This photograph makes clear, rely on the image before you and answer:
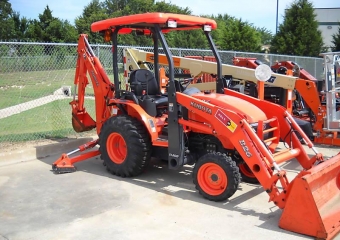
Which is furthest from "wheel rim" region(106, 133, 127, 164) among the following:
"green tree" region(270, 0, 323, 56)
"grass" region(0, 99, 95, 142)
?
"green tree" region(270, 0, 323, 56)

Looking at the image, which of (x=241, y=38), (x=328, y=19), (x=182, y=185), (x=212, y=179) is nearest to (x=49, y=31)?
(x=241, y=38)

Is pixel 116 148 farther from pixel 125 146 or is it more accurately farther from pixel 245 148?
pixel 245 148

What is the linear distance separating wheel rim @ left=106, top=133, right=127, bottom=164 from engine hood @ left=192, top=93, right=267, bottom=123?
1430mm

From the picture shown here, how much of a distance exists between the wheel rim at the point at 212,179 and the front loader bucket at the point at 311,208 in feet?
3.09

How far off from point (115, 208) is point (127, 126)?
1429 mm

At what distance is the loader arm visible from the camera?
6984mm

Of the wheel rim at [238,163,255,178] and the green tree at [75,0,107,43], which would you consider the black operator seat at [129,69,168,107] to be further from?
the green tree at [75,0,107,43]

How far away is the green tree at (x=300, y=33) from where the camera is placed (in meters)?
26.2

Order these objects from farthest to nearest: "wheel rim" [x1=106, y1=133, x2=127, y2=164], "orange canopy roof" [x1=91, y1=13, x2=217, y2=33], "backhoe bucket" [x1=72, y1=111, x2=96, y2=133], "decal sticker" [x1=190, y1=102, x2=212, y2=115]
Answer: "backhoe bucket" [x1=72, y1=111, x2=96, y2=133] < "wheel rim" [x1=106, y1=133, x2=127, y2=164] < "orange canopy roof" [x1=91, y1=13, x2=217, y2=33] < "decal sticker" [x1=190, y1=102, x2=212, y2=115]

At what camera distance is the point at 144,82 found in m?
6.59

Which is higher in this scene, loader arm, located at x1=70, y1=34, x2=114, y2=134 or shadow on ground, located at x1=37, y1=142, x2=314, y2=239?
loader arm, located at x1=70, y1=34, x2=114, y2=134

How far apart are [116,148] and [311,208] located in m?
3.30

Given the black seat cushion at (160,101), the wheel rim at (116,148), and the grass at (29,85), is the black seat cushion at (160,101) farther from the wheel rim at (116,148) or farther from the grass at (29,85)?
the grass at (29,85)

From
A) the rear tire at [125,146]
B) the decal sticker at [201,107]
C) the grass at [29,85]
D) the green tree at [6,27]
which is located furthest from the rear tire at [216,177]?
the green tree at [6,27]
